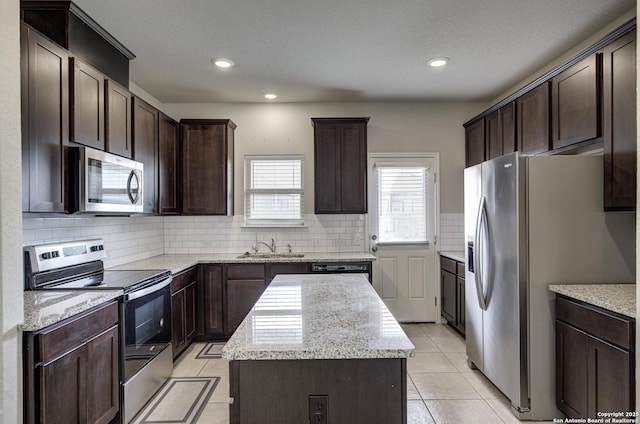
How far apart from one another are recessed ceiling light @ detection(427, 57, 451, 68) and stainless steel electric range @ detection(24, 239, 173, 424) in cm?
301

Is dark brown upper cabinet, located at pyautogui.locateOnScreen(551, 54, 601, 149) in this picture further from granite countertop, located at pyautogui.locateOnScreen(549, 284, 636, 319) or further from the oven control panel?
the oven control panel

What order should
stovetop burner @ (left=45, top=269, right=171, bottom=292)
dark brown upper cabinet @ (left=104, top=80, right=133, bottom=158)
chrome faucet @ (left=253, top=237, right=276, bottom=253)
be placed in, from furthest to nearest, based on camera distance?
chrome faucet @ (left=253, top=237, right=276, bottom=253), dark brown upper cabinet @ (left=104, top=80, right=133, bottom=158), stovetop burner @ (left=45, top=269, right=171, bottom=292)

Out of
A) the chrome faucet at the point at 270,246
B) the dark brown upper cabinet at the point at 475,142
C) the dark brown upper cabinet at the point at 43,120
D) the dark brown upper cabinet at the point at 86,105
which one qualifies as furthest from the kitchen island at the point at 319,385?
the dark brown upper cabinet at the point at 475,142

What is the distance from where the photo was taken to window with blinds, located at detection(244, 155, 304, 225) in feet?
14.4

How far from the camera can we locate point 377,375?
4.32 ft

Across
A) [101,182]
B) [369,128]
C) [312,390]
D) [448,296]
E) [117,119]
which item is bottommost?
[448,296]

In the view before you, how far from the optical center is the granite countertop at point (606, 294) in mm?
1814

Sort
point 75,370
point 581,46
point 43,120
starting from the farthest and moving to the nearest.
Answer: point 581,46 < point 43,120 < point 75,370

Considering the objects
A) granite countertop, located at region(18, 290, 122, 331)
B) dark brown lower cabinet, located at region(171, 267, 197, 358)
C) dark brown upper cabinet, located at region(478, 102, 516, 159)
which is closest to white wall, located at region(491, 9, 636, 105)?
dark brown upper cabinet, located at region(478, 102, 516, 159)

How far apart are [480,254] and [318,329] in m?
1.88

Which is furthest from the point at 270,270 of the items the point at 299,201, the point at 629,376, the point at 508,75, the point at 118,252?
the point at 508,75

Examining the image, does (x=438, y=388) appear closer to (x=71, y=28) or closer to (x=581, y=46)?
(x=581, y=46)

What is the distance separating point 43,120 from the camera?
1.95 m

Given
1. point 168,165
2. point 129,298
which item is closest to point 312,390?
point 129,298
